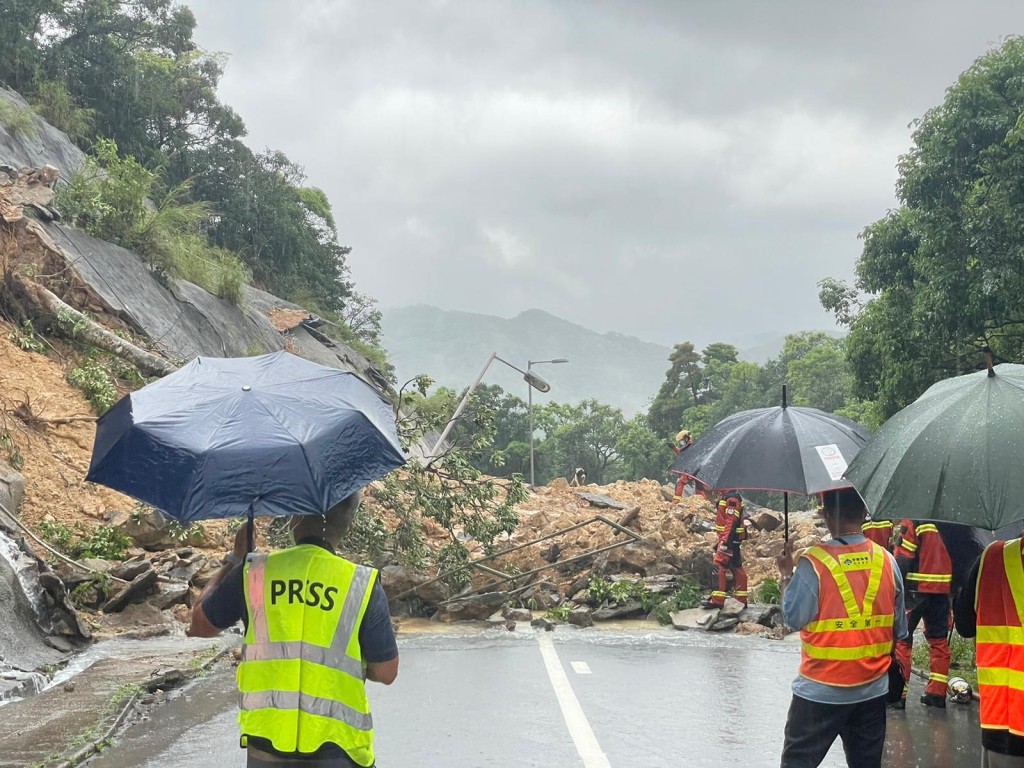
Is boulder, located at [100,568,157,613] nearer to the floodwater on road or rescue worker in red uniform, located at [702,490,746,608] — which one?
the floodwater on road

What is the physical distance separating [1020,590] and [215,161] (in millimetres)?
49910

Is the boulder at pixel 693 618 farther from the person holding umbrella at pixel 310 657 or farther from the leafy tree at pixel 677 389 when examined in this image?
the leafy tree at pixel 677 389

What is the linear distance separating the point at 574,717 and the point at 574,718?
3cm

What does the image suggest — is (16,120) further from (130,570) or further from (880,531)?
(880,531)

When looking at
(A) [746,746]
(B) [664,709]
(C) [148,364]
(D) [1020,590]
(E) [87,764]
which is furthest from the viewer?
(C) [148,364]

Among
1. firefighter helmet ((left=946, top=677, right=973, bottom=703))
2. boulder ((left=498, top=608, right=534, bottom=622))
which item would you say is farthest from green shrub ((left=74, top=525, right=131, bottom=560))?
firefighter helmet ((left=946, top=677, right=973, bottom=703))

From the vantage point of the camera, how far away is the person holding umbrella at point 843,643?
468 cm

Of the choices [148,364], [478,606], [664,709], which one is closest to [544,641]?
[478,606]

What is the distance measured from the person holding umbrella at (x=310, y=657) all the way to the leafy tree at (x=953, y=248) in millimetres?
15947

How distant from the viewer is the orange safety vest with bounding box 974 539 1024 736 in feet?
13.0

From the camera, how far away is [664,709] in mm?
8844

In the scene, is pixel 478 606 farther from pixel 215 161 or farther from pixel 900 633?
pixel 215 161

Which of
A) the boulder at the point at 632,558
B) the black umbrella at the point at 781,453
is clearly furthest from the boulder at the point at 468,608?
the black umbrella at the point at 781,453

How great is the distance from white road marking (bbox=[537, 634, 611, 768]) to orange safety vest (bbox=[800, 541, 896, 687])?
8.88 feet
